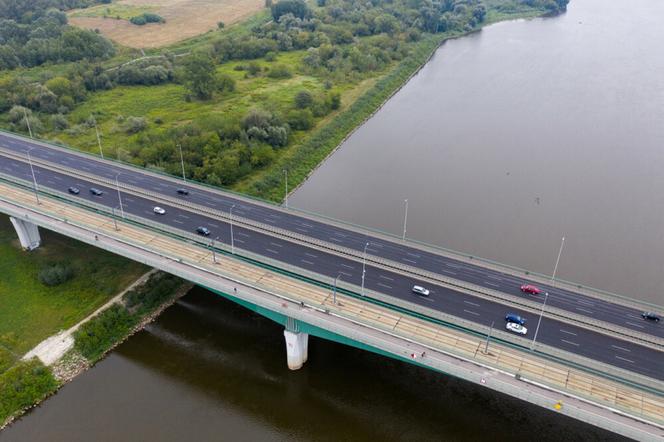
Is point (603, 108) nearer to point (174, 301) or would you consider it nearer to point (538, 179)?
point (538, 179)

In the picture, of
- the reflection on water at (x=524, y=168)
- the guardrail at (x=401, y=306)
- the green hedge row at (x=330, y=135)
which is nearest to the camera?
the guardrail at (x=401, y=306)

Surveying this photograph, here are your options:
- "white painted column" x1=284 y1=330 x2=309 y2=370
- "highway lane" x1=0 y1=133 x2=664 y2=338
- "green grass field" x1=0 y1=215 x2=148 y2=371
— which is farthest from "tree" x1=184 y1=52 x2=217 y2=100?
"white painted column" x1=284 y1=330 x2=309 y2=370

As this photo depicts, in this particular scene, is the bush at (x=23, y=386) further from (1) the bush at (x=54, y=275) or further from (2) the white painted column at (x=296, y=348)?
(2) the white painted column at (x=296, y=348)

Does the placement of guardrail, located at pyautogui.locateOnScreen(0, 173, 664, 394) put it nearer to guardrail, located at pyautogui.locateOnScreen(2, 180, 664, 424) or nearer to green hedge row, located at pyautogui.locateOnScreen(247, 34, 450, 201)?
guardrail, located at pyautogui.locateOnScreen(2, 180, 664, 424)

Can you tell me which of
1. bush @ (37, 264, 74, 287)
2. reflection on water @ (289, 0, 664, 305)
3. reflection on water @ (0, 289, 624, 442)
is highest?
reflection on water @ (289, 0, 664, 305)

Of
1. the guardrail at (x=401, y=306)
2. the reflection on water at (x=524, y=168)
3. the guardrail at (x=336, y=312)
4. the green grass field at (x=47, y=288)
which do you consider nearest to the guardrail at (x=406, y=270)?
the guardrail at (x=401, y=306)

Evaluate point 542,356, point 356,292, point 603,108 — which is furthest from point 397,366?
point 603,108

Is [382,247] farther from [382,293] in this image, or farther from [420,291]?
[420,291]
